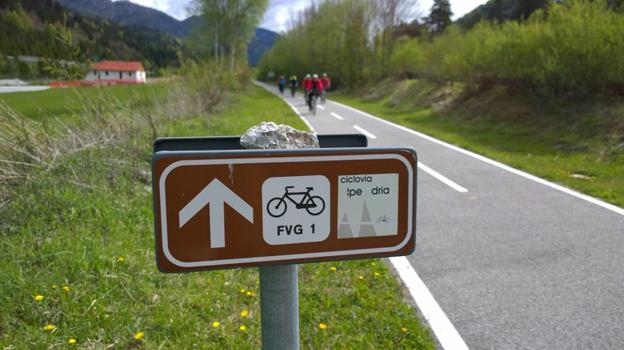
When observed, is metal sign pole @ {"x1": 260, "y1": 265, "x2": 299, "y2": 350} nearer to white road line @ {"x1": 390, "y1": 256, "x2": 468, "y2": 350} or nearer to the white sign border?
the white sign border

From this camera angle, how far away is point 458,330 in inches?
118

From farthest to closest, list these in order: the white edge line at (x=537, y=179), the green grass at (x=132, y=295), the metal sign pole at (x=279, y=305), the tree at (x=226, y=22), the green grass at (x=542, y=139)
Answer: the tree at (x=226, y=22), the green grass at (x=542, y=139), the white edge line at (x=537, y=179), the green grass at (x=132, y=295), the metal sign pole at (x=279, y=305)

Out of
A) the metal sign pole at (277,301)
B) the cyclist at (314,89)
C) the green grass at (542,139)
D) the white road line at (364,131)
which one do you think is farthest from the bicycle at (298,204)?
the cyclist at (314,89)

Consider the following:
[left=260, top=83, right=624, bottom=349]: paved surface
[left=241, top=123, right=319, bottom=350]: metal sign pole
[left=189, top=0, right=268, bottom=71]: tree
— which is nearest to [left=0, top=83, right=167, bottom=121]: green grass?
[left=260, top=83, right=624, bottom=349]: paved surface

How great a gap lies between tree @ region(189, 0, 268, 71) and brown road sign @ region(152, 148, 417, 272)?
1558 inches

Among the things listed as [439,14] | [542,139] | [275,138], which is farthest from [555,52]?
[439,14]

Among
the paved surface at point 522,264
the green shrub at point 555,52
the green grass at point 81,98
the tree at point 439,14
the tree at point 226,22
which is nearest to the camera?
the paved surface at point 522,264

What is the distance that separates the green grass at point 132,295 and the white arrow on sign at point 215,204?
1.82 m

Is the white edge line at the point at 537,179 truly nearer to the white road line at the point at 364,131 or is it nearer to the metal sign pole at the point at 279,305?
the white road line at the point at 364,131

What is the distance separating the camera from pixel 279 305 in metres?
1.27

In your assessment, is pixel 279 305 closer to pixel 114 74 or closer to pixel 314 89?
pixel 114 74

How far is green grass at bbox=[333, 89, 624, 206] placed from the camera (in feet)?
24.8

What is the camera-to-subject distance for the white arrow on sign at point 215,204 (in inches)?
43.9

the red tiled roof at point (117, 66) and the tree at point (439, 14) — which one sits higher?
the tree at point (439, 14)
